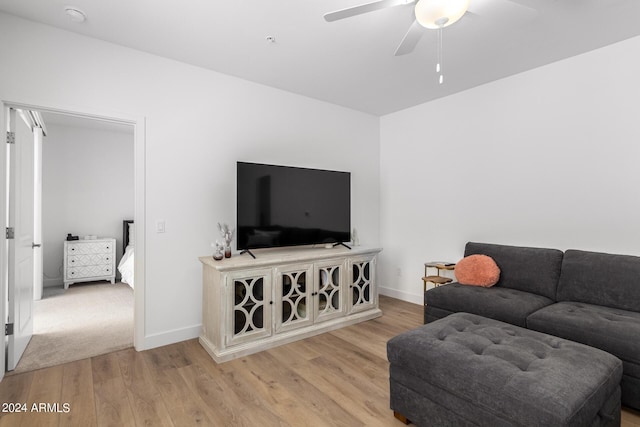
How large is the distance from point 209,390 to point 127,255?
3.76m

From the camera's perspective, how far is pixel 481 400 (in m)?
1.46

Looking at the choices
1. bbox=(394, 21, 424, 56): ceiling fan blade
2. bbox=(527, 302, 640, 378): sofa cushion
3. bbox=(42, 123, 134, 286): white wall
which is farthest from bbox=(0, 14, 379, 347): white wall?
bbox=(42, 123, 134, 286): white wall

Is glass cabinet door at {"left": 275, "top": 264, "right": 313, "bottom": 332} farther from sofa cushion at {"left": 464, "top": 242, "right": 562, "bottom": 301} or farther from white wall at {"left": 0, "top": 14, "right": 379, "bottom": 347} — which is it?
sofa cushion at {"left": 464, "top": 242, "right": 562, "bottom": 301}

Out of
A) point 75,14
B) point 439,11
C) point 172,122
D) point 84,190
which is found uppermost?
point 75,14

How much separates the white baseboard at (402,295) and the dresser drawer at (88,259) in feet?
14.7

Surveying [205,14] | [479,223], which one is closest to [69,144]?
[205,14]

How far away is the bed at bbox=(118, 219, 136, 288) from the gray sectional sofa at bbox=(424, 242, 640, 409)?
416 centimetres

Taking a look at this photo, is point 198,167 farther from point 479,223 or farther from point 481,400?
point 479,223

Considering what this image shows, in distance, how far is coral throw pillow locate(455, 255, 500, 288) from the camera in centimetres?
302

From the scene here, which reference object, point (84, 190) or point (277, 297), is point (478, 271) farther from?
point (84, 190)

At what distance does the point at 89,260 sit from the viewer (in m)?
5.14

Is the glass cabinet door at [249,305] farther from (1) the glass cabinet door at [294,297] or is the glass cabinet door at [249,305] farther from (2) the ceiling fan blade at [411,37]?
(2) the ceiling fan blade at [411,37]

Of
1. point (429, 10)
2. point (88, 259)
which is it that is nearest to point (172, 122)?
point (429, 10)
